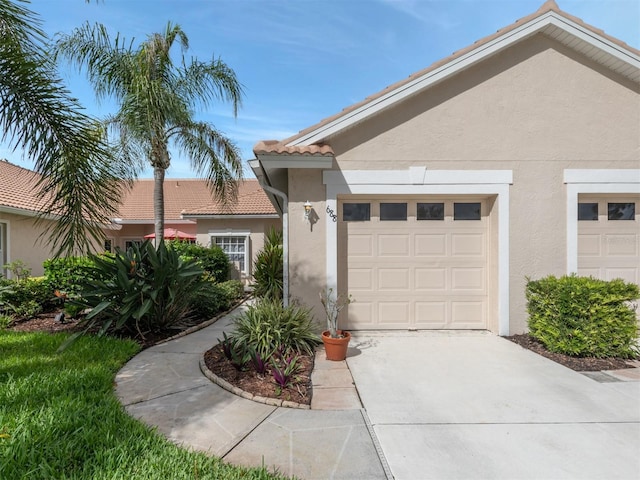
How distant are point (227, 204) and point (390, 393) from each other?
9.75 meters

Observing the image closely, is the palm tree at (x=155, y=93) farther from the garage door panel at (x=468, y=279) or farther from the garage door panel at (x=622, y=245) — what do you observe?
the garage door panel at (x=622, y=245)

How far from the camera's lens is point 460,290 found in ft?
21.8

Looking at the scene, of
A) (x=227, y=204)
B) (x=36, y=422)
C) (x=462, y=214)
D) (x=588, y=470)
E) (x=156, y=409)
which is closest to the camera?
(x=588, y=470)

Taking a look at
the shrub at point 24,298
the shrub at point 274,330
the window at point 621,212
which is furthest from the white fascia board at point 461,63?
the shrub at point 24,298

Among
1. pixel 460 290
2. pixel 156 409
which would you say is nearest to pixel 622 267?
pixel 460 290

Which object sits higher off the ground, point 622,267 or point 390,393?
point 622,267

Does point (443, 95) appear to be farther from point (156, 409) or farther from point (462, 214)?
point (156, 409)

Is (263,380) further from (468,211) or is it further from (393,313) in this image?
(468,211)

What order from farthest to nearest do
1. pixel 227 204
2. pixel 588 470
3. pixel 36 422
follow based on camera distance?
pixel 227 204
pixel 36 422
pixel 588 470

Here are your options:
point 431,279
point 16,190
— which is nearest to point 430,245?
point 431,279

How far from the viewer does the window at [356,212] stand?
6637 mm

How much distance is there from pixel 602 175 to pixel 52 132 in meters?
9.82

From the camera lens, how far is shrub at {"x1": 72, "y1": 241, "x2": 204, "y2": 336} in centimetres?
591

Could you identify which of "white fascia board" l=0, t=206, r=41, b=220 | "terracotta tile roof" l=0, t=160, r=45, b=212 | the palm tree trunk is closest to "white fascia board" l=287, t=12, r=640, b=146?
the palm tree trunk
